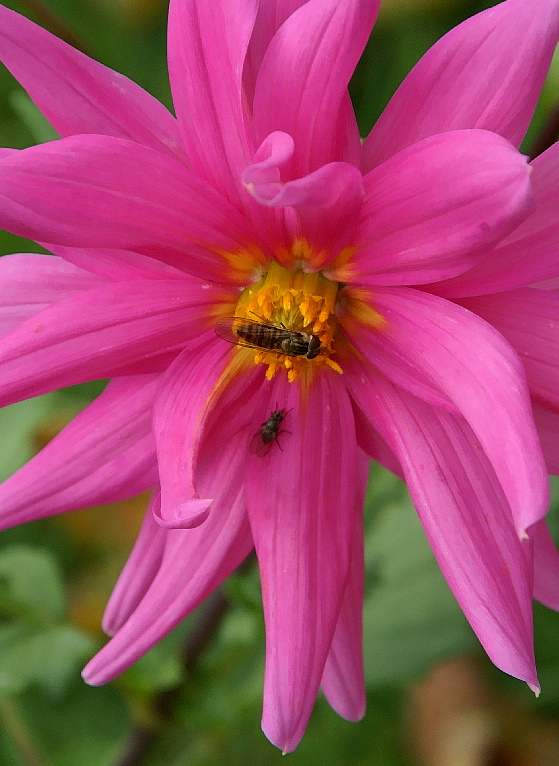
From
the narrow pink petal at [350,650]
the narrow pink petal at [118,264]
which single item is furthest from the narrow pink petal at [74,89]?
the narrow pink petal at [350,650]

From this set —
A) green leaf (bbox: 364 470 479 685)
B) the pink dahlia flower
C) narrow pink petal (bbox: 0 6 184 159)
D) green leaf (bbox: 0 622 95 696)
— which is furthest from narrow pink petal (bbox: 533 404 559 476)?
green leaf (bbox: 0 622 95 696)

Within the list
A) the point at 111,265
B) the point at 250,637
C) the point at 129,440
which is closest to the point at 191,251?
the point at 111,265

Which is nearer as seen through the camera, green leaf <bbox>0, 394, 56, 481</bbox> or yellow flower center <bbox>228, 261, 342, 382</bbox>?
yellow flower center <bbox>228, 261, 342, 382</bbox>

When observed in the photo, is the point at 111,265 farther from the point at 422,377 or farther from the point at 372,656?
the point at 372,656

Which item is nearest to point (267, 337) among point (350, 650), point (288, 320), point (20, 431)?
point (288, 320)

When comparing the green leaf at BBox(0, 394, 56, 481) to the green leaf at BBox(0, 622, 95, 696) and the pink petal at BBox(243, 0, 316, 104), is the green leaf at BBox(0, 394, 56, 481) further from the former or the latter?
the pink petal at BBox(243, 0, 316, 104)

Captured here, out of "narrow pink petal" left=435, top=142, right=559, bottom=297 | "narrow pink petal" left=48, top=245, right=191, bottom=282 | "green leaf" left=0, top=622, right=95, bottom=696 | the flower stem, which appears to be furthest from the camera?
the flower stem

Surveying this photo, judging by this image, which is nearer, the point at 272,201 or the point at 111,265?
the point at 272,201
